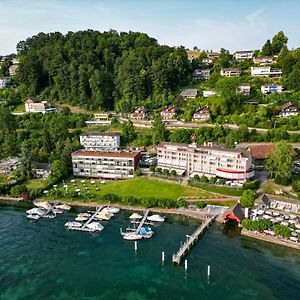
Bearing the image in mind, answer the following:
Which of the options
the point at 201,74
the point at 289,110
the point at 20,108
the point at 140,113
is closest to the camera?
the point at 289,110

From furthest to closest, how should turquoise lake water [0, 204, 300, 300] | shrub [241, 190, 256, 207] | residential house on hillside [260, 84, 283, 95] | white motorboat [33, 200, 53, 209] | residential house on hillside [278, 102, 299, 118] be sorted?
residential house on hillside [260, 84, 283, 95]
residential house on hillside [278, 102, 299, 118]
white motorboat [33, 200, 53, 209]
shrub [241, 190, 256, 207]
turquoise lake water [0, 204, 300, 300]

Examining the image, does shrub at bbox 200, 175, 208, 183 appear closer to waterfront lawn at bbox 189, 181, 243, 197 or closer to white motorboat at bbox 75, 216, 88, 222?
waterfront lawn at bbox 189, 181, 243, 197

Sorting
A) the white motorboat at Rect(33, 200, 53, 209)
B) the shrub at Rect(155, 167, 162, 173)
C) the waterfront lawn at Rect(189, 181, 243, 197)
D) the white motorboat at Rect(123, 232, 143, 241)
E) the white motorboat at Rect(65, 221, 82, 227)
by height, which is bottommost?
the white motorboat at Rect(123, 232, 143, 241)

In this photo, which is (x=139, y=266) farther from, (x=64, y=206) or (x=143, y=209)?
(x=64, y=206)

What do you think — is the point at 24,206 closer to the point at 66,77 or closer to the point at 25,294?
the point at 25,294

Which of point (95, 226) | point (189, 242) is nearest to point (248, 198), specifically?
point (189, 242)

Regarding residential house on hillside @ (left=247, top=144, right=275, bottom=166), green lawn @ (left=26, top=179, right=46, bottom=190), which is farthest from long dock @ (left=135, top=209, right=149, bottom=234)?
residential house on hillside @ (left=247, top=144, right=275, bottom=166)

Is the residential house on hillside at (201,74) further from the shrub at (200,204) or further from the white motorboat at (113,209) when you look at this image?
the white motorboat at (113,209)

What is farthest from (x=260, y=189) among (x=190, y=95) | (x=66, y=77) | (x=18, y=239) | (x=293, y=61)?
(x=66, y=77)
